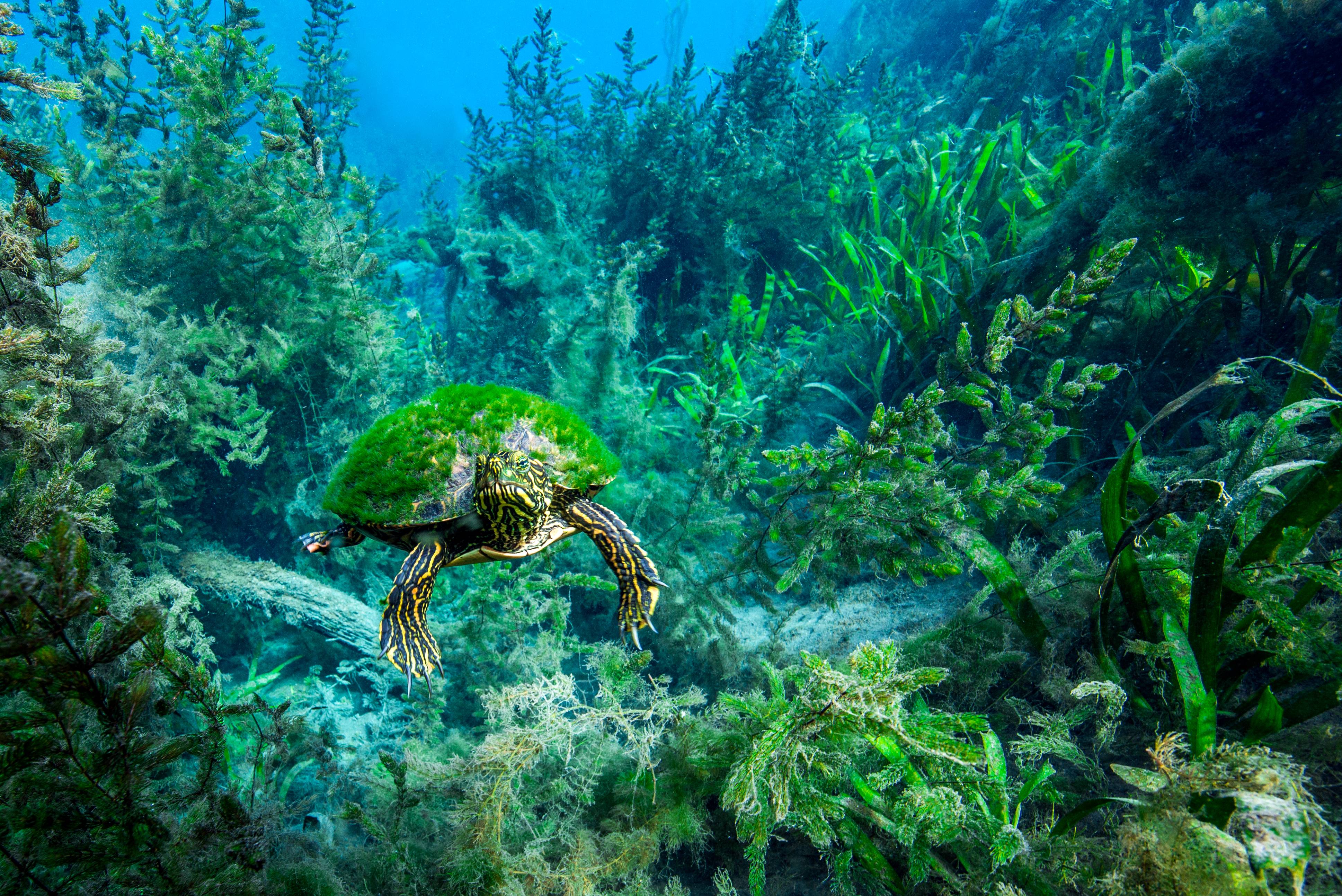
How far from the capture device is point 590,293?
17.5ft

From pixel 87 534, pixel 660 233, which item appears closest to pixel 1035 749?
pixel 87 534

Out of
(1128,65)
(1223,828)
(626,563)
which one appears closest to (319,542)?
(626,563)

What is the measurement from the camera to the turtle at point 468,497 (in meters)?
2.64

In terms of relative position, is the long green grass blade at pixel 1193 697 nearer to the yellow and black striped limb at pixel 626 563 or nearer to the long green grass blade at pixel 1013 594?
the long green grass blade at pixel 1013 594

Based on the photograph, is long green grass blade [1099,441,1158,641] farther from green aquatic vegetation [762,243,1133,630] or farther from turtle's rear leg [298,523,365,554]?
turtle's rear leg [298,523,365,554]

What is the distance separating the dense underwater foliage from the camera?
1.96 m

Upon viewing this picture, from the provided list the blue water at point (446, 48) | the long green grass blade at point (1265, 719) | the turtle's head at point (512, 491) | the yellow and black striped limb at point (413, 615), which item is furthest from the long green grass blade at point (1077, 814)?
the blue water at point (446, 48)

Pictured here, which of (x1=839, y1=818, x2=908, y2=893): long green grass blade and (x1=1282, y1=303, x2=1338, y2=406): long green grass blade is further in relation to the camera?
(x1=1282, y1=303, x2=1338, y2=406): long green grass blade

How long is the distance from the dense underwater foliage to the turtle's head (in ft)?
3.07

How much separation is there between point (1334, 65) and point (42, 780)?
8.58 meters

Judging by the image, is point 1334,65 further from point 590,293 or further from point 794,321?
point 590,293

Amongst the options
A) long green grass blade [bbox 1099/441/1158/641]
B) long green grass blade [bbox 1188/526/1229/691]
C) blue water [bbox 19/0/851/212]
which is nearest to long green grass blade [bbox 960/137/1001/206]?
long green grass blade [bbox 1099/441/1158/641]

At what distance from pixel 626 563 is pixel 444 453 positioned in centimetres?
128

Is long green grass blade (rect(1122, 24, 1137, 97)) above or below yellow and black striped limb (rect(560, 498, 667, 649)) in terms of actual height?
above
